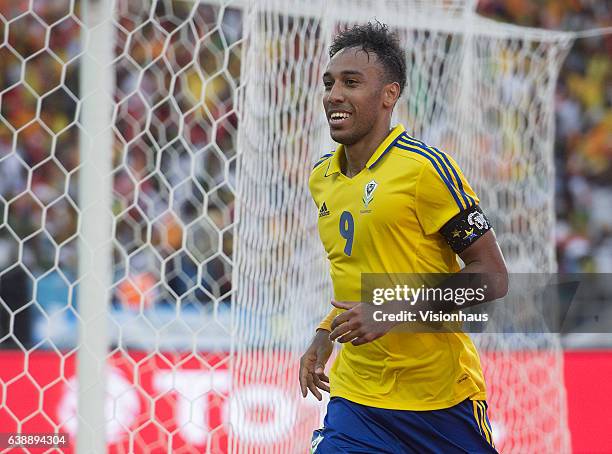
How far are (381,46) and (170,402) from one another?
2.77 m

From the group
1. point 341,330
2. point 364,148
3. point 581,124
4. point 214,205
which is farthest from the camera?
point 581,124

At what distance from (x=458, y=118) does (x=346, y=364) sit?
123 inches

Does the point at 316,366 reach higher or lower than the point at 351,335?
lower

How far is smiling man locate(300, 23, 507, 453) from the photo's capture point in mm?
2492

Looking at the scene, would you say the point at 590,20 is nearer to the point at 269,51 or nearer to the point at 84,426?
the point at 269,51

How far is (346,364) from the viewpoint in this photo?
271 centimetres

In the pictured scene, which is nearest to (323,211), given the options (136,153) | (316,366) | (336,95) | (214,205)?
(336,95)

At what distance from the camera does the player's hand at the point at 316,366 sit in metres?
2.79

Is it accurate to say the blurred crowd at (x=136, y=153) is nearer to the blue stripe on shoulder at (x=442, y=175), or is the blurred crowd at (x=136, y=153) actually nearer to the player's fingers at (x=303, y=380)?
the player's fingers at (x=303, y=380)

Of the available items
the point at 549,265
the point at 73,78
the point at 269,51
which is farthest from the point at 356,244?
the point at 73,78

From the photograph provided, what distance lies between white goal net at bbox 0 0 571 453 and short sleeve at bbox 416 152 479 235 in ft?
4.14

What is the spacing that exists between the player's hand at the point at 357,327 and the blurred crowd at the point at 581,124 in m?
7.30

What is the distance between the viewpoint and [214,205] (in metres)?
6.46

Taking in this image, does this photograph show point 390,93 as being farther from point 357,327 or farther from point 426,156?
point 357,327
